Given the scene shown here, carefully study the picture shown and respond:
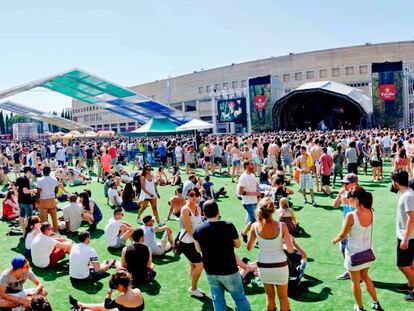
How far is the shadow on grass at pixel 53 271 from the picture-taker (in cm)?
684

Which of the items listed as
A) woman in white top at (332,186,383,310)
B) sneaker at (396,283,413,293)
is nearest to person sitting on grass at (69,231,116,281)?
woman in white top at (332,186,383,310)

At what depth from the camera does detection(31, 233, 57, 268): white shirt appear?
7.05 metres

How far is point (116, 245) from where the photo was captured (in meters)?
8.08

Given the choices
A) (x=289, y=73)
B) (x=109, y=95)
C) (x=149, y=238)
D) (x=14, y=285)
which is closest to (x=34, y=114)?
(x=109, y=95)

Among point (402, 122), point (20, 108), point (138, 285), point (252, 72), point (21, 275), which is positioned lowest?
point (138, 285)

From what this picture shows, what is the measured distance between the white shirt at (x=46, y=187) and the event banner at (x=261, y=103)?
4166 centimetres

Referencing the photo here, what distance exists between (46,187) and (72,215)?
86 cm

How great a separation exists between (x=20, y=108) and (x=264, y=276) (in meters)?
52.9

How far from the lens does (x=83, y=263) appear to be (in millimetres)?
6484

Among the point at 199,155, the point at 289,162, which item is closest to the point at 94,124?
the point at 199,155

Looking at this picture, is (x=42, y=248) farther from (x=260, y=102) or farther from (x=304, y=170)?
(x=260, y=102)

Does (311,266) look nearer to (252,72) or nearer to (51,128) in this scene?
(252,72)

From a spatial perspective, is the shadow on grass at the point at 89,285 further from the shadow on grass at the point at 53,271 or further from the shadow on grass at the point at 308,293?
the shadow on grass at the point at 308,293

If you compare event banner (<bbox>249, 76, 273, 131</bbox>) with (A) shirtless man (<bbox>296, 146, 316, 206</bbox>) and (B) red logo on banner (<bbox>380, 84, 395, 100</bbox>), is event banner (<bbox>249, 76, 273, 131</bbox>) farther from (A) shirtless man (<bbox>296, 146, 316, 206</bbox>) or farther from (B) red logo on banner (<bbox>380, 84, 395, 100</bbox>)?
(A) shirtless man (<bbox>296, 146, 316, 206</bbox>)
